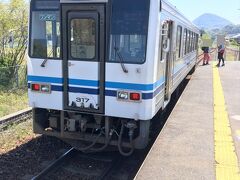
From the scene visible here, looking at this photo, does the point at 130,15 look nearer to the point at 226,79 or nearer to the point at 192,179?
the point at 192,179

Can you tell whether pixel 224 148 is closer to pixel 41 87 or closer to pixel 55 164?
pixel 55 164

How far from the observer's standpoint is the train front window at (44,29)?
6484 millimetres

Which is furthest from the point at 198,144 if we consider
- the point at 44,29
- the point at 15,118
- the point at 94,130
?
the point at 15,118

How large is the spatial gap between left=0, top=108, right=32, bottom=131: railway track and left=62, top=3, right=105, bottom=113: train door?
2.74 meters

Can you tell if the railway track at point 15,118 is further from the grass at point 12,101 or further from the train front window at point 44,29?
the train front window at point 44,29

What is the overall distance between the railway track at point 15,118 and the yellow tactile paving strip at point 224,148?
183 inches

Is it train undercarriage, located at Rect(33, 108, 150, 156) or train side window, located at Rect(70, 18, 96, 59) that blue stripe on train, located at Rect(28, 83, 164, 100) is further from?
train side window, located at Rect(70, 18, 96, 59)

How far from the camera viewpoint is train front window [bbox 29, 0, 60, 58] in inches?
255

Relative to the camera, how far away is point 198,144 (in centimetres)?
638

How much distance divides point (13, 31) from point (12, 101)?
433cm

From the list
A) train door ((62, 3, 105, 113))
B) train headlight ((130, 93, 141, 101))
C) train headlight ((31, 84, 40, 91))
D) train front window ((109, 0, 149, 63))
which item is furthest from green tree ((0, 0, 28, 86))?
train headlight ((130, 93, 141, 101))

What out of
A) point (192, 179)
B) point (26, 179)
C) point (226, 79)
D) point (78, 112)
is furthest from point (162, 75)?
point (226, 79)

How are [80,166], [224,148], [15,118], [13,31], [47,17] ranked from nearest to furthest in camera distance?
[224,148], [47,17], [80,166], [15,118], [13,31]

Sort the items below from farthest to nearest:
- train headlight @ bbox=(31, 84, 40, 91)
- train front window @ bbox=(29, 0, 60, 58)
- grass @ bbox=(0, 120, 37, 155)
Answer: grass @ bbox=(0, 120, 37, 155) < train headlight @ bbox=(31, 84, 40, 91) < train front window @ bbox=(29, 0, 60, 58)
